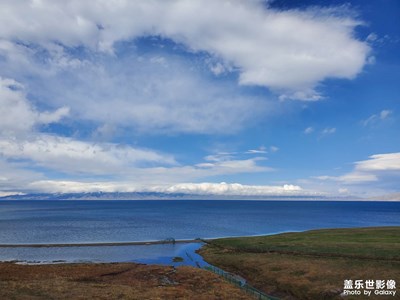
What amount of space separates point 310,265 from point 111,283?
36325 millimetres

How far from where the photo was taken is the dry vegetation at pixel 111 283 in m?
47.8

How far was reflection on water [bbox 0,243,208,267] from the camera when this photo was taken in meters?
85.9

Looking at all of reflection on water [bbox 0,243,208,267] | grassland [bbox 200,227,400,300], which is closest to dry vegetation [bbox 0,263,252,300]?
grassland [bbox 200,227,400,300]

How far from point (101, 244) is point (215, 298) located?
2882 inches

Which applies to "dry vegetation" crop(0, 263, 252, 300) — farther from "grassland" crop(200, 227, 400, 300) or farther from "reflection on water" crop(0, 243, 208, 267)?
"reflection on water" crop(0, 243, 208, 267)

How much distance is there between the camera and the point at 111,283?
190ft

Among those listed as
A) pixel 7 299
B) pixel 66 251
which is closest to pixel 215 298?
pixel 7 299

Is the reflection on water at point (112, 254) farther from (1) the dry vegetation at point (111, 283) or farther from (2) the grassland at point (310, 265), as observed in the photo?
(1) the dry vegetation at point (111, 283)

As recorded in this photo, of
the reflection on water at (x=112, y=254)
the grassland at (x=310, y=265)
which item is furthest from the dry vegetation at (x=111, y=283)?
the reflection on water at (x=112, y=254)

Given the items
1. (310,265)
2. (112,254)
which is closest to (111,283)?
(310,265)

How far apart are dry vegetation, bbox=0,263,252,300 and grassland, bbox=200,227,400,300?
8.86 m

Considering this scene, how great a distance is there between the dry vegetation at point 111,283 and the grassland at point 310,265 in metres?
8.86

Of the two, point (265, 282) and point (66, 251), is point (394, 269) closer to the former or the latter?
point (265, 282)

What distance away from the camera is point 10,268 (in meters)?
68.1
